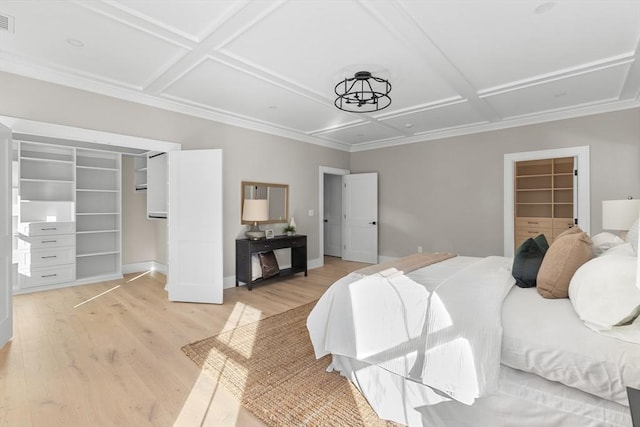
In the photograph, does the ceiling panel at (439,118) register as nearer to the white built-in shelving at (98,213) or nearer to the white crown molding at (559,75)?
the white crown molding at (559,75)

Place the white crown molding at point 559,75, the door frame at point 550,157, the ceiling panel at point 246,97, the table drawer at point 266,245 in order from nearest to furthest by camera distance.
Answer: the white crown molding at point 559,75 → the ceiling panel at point 246,97 → the door frame at point 550,157 → the table drawer at point 266,245

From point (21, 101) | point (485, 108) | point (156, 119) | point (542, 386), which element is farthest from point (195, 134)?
point (542, 386)

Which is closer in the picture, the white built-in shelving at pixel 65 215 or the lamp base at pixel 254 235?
the white built-in shelving at pixel 65 215

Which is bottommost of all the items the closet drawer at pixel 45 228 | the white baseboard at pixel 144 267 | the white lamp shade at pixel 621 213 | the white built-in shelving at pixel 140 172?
the white baseboard at pixel 144 267

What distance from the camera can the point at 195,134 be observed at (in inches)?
171

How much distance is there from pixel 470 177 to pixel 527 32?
3.11m

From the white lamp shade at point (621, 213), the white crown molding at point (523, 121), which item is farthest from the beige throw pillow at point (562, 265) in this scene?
the white crown molding at point (523, 121)

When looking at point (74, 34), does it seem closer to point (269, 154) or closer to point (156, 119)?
point (156, 119)

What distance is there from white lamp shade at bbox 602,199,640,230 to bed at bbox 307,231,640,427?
4.79 ft

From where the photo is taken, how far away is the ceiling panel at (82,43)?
2254mm

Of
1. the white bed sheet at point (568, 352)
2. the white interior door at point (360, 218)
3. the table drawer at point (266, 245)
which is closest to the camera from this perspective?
the white bed sheet at point (568, 352)

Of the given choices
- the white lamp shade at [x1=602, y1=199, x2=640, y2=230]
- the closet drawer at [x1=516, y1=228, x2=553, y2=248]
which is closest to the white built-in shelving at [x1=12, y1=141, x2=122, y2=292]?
the white lamp shade at [x1=602, y1=199, x2=640, y2=230]

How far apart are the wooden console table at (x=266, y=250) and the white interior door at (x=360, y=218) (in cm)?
174

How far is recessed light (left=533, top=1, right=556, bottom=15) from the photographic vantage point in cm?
214
